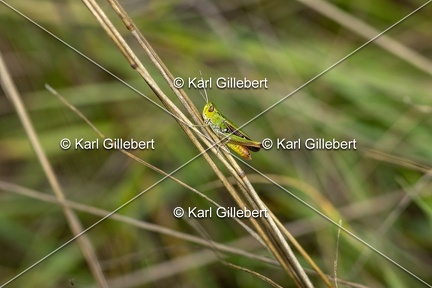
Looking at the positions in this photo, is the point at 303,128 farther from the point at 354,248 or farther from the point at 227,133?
the point at 227,133

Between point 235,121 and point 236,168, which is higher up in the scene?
point 235,121

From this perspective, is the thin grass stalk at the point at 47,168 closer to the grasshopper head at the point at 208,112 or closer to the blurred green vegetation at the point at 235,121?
the blurred green vegetation at the point at 235,121

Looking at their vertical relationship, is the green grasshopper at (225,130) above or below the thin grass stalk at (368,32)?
below

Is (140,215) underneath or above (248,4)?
underneath

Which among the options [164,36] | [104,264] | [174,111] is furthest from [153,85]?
[164,36]

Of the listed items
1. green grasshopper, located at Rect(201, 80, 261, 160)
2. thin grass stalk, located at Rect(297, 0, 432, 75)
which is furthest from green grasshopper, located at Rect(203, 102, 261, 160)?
thin grass stalk, located at Rect(297, 0, 432, 75)

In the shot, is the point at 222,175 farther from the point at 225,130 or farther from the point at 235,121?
the point at 235,121

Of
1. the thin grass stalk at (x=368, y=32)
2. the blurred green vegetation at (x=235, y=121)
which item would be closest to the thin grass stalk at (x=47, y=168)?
the blurred green vegetation at (x=235, y=121)

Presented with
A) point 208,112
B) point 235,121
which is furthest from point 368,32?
point 208,112

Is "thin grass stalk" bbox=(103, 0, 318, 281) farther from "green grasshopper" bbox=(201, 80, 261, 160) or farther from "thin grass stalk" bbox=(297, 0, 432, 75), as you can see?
"thin grass stalk" bbox=(297, 0, 432, 75)
